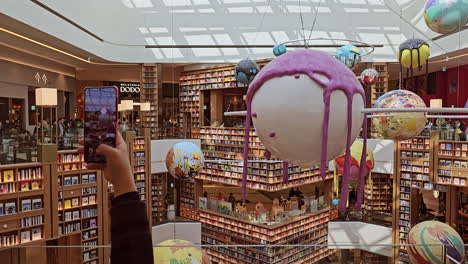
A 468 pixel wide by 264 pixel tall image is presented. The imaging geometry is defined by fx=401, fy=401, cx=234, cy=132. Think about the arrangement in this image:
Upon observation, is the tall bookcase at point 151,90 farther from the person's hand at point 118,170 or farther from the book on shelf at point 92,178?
the person's hand at point 118,170

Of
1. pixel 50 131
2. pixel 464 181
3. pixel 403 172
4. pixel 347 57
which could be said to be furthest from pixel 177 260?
pixel 403 172

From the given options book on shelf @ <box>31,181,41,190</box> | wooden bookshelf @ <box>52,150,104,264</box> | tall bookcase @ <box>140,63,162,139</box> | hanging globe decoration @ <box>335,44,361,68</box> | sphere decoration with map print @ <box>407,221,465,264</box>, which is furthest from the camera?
tall bookcase @ <box>140,63,162,139</box>

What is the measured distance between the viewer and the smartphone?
1042 millimetres

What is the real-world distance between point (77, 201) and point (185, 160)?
14.2 feet

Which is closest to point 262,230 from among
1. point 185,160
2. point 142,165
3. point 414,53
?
point 142,165

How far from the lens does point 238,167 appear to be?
12805 millimetres

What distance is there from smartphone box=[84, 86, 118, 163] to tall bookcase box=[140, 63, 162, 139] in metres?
11.9

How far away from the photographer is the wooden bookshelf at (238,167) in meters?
11.8

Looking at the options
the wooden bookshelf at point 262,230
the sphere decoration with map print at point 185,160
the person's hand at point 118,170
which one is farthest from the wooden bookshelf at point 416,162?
the person's hand at point 118,170

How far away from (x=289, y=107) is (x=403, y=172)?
11.2m

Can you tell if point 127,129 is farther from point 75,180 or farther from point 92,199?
point 75,180

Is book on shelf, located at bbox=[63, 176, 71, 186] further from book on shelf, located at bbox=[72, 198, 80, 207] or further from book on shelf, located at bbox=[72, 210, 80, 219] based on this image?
book on shelf, located at bbox=[72, 210, 80, 219]

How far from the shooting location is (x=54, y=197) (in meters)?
8.27

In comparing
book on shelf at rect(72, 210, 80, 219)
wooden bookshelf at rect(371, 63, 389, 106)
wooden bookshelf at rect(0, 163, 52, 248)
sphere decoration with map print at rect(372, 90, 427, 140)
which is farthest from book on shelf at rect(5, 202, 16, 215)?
wooden bookshelf at rect(371, 63, 389, 106)
